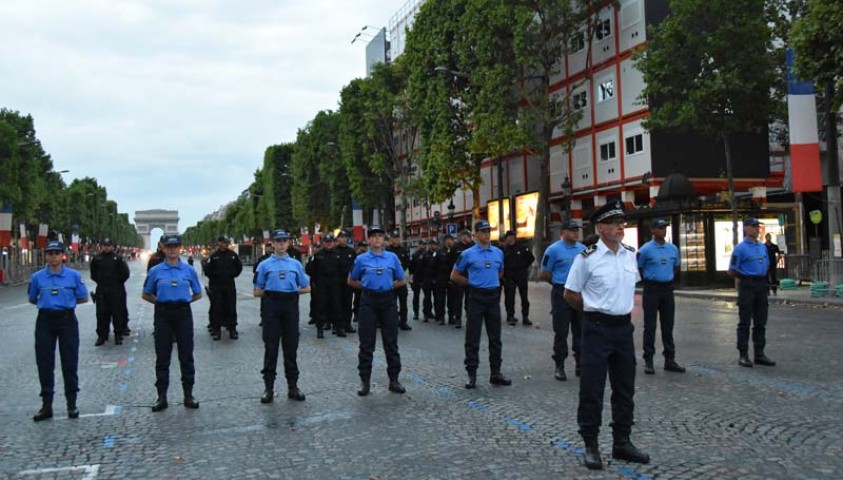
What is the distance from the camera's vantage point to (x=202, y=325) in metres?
17.0

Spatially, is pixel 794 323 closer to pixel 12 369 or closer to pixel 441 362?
pixel 441 362

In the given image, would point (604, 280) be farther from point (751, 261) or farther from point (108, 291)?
point (108, 291)

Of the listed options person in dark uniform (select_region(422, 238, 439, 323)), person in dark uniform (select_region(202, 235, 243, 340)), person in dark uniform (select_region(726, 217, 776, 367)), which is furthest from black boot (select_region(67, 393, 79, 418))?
person in dark uniform (select_region(422, 238, 439, 323))

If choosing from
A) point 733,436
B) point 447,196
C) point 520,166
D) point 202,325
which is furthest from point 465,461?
point 520,166

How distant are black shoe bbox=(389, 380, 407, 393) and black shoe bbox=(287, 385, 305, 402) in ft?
3.23

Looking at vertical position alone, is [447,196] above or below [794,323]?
above

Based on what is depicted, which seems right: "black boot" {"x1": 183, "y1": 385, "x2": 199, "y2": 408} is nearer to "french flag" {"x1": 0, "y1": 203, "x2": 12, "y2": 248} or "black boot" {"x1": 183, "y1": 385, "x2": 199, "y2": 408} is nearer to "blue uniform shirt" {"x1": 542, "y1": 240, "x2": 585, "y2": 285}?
"blue uniform shirt" {"x1": 542, "y1": 240, "x2": 585, "y2": 285}

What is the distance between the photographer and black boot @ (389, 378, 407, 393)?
8.23 metres

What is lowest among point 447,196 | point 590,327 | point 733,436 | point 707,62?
point 733,436

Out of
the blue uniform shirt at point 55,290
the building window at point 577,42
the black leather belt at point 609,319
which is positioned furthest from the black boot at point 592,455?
the building window at point 577,42

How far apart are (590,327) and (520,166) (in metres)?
39.4

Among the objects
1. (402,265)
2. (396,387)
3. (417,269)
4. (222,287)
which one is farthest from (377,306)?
(417,269)

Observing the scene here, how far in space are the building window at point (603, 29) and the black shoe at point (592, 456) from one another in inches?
1273

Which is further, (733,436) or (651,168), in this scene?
(651,168)
